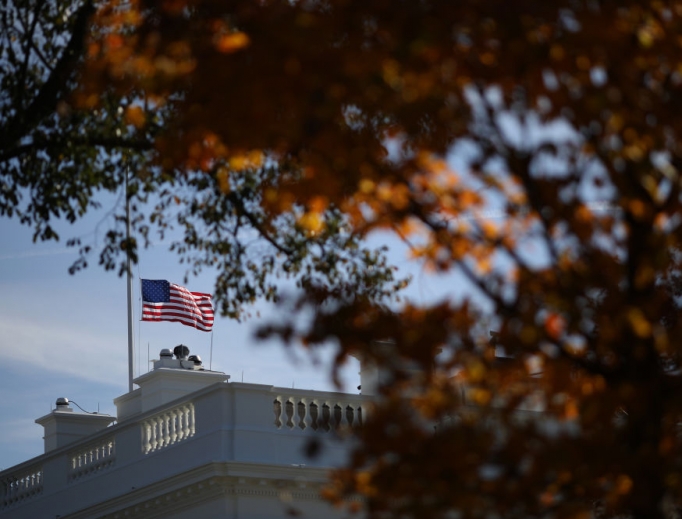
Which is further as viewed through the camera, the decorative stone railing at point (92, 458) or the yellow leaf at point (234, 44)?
the decorative stone railing at point (92, 458)

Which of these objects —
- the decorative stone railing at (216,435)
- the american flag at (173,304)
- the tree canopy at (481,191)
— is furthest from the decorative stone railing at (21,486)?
the tree canopy at (481,191)

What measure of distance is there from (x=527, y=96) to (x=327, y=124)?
1.40 metres

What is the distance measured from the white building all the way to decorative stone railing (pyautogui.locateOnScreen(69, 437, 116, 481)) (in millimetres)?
23

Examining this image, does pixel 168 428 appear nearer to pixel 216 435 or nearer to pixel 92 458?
pixel 216 435

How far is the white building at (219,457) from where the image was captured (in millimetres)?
22656

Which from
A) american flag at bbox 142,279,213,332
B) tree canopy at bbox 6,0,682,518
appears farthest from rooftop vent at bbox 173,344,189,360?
tree canopy at bbox 6,0,682,518

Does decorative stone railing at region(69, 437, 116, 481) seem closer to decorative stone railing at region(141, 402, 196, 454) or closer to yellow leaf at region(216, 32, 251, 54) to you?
decorative stone railing at region(141, 402, 196, 454)

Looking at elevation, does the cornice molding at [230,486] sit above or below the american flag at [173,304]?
below

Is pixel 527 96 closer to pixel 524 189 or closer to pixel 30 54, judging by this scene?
pixel 524 189

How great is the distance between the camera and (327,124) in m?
9.23

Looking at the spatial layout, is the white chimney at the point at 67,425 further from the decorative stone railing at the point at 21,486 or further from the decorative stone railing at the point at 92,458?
the decorative stone railing at the point at 92,458

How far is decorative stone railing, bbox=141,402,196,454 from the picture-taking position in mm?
23891

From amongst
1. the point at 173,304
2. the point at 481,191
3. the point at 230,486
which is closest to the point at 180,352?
the point at 173,304

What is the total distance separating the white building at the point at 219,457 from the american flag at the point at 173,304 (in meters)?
5.30
